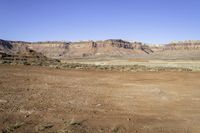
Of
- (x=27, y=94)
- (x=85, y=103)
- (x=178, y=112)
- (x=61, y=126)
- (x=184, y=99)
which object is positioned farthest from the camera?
(x=184, y=99)

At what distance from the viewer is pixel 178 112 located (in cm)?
1050

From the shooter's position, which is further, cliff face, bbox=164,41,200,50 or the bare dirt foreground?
cliff face, bbox=164,41,200,50

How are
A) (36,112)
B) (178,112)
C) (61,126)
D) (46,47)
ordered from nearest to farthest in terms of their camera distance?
(61,126) → (36,112) → (178,112) → (46,47)

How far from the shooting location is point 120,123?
28.1ft

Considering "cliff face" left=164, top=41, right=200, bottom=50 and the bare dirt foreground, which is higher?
"cliff face" left=164, top=41, right=200, bottom=50

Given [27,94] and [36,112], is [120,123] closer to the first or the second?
[36,112]

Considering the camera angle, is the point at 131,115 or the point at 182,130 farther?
the point at 131,115

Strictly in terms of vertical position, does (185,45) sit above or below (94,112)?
above

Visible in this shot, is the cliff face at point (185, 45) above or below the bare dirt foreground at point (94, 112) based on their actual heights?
above

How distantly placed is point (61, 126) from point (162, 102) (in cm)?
580

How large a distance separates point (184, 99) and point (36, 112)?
7.05 m

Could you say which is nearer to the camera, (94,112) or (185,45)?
(94,112)

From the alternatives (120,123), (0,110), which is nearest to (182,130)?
(120,123)

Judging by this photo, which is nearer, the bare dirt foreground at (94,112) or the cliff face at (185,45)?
the bare dirt foreground at (94,112)
